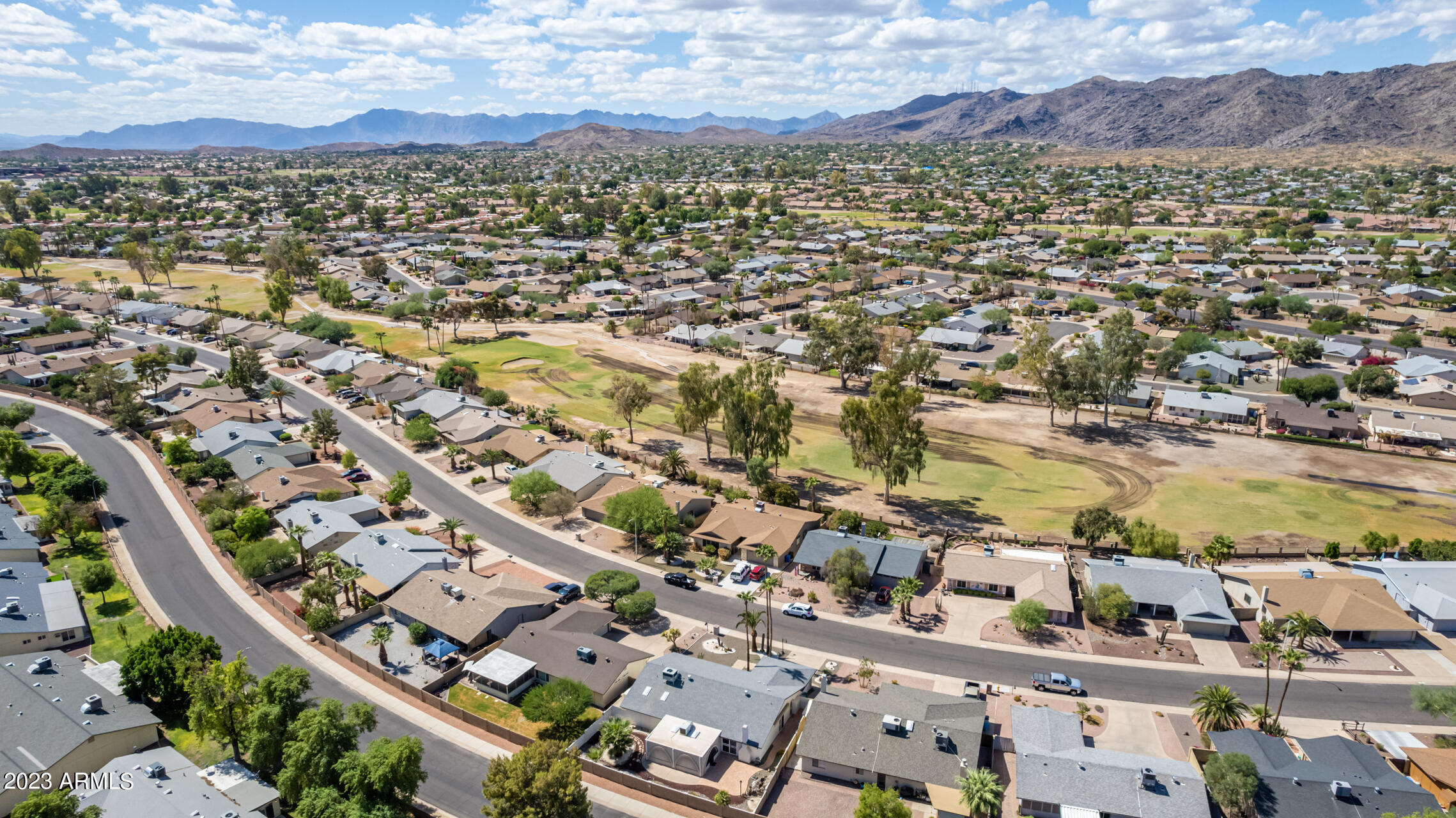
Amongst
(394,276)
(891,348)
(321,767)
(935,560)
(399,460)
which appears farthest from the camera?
(394,276)

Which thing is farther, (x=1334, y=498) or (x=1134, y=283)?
(x=1134, y=283)

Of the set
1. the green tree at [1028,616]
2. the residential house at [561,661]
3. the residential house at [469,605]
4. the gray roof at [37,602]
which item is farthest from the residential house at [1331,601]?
the gray roof at [37,602]

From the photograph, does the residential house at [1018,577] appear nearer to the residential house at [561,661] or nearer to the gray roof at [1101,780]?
the gray roof at [1101,780]

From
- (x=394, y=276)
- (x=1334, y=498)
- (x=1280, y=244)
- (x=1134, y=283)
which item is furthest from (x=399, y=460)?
(x=1280, y=244)

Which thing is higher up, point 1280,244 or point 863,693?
point 1280,244

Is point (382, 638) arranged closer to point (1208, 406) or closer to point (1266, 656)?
point (1266, 656)

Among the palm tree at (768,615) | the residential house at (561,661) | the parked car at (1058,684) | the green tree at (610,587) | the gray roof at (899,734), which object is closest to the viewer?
the gray roof at (899,734)

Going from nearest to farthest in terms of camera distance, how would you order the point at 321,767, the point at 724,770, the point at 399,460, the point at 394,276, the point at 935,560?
the point at 321,767, the point at 724,770, the point at 935,560, the point at 399,460, the point at 394,276

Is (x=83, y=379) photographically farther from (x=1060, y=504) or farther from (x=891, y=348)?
(x=1060, y=504)

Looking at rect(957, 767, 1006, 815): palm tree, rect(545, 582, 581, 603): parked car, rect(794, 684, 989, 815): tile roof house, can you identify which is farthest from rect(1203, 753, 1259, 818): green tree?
rect(545, 582, 581, 603): parked car
